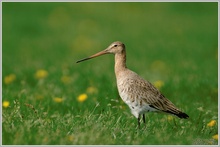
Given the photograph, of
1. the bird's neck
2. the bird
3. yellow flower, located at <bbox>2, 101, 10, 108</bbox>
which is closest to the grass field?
yellow flower, located at <bbox>2, 101, 10, 108</bbox>

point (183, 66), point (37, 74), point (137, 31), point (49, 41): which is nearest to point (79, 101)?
point (37, 74)

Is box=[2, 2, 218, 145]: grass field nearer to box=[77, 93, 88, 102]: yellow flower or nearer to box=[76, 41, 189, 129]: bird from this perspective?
box=[77, 93, 88, 102]: yellow flower

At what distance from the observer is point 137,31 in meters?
19.4

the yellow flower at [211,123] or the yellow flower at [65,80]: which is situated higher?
the yellow flower at [65,80]

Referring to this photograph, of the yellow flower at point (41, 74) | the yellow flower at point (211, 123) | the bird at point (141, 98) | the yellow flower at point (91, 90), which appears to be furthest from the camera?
the yellow flower at point (41, 74)

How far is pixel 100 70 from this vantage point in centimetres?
1314

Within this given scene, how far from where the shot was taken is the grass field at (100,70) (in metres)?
7.43

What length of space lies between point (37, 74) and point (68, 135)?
17.3ft

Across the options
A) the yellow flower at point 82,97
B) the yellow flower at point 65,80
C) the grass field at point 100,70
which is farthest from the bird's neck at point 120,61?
the yellow flower at point 65,80

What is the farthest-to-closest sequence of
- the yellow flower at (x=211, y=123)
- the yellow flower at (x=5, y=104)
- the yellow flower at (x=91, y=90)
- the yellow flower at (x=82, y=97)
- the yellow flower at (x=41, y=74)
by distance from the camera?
the yellow flower at (x=41, y=74) → the yellow flower at (x=91, y=90) → the yellow flower at (x=82, y=97) → the yellow flower at (x=5, y=104) → the yellow flower at (x=211, y=123)

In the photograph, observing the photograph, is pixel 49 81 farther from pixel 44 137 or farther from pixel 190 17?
pixel 190 17

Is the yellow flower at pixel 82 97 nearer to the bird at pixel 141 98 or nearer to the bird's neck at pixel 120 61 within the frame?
the bird's neck at pixel 120 61

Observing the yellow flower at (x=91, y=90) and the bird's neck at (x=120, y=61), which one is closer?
the bird's neck at (x=120, y=61)

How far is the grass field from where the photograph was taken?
7.43 meters
